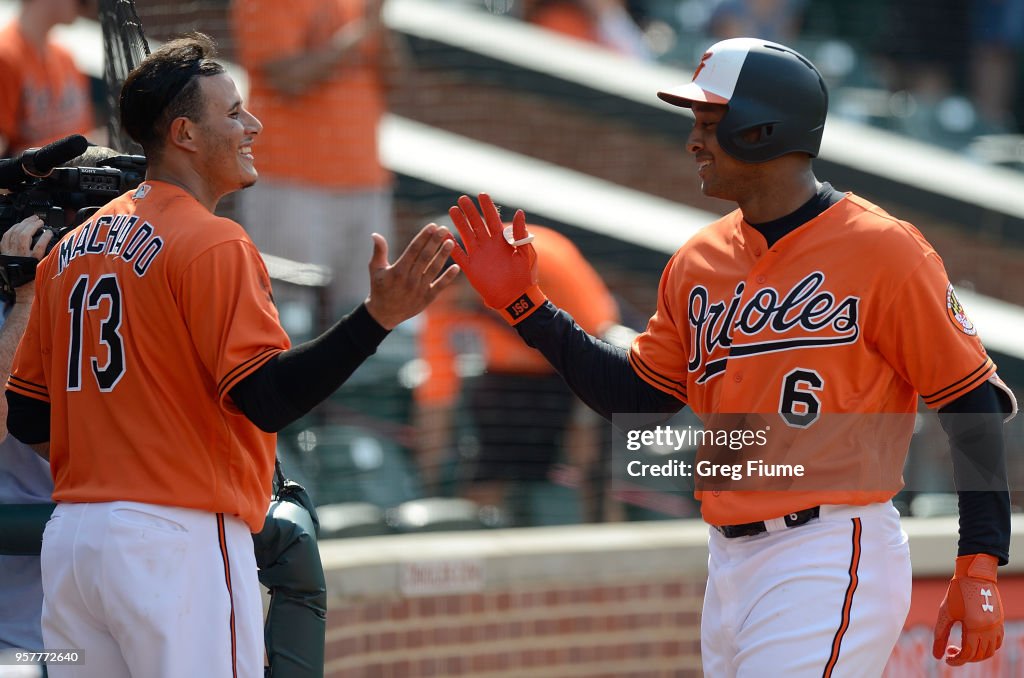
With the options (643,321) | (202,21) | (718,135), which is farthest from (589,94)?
(718,135)

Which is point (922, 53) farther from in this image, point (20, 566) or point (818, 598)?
point (20, 566)

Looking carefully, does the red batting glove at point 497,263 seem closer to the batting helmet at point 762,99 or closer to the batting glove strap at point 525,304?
the batting glove strap at point 525,304

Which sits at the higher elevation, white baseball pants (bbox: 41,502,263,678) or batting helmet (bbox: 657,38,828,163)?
batting helmet (bbox: 657,38,828,163)

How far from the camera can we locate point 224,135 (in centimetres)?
312

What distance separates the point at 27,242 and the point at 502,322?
119 inches

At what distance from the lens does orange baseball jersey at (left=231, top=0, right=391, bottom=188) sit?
625cm

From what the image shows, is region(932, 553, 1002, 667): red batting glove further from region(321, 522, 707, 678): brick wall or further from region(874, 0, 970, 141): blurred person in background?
region(874, 0, 970, 141): blurred person in background

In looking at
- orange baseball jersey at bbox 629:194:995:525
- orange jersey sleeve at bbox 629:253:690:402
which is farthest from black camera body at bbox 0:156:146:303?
orange baseball jersey at bbox 629:194:995:525

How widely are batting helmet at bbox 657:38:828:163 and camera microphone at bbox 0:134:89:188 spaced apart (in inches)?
51.9

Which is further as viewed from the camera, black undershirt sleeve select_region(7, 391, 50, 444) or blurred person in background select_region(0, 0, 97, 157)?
blurred person in background select_region(0, 0, 97, 157)

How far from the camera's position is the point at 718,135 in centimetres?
340

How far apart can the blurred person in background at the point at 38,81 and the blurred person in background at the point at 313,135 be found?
2.39ft

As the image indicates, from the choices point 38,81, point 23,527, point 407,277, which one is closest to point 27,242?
point 23,527

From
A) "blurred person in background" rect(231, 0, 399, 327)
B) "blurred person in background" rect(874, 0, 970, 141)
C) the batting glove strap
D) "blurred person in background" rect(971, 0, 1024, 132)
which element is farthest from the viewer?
"blurred person in background" rect(971, 0, 1024, 132)
